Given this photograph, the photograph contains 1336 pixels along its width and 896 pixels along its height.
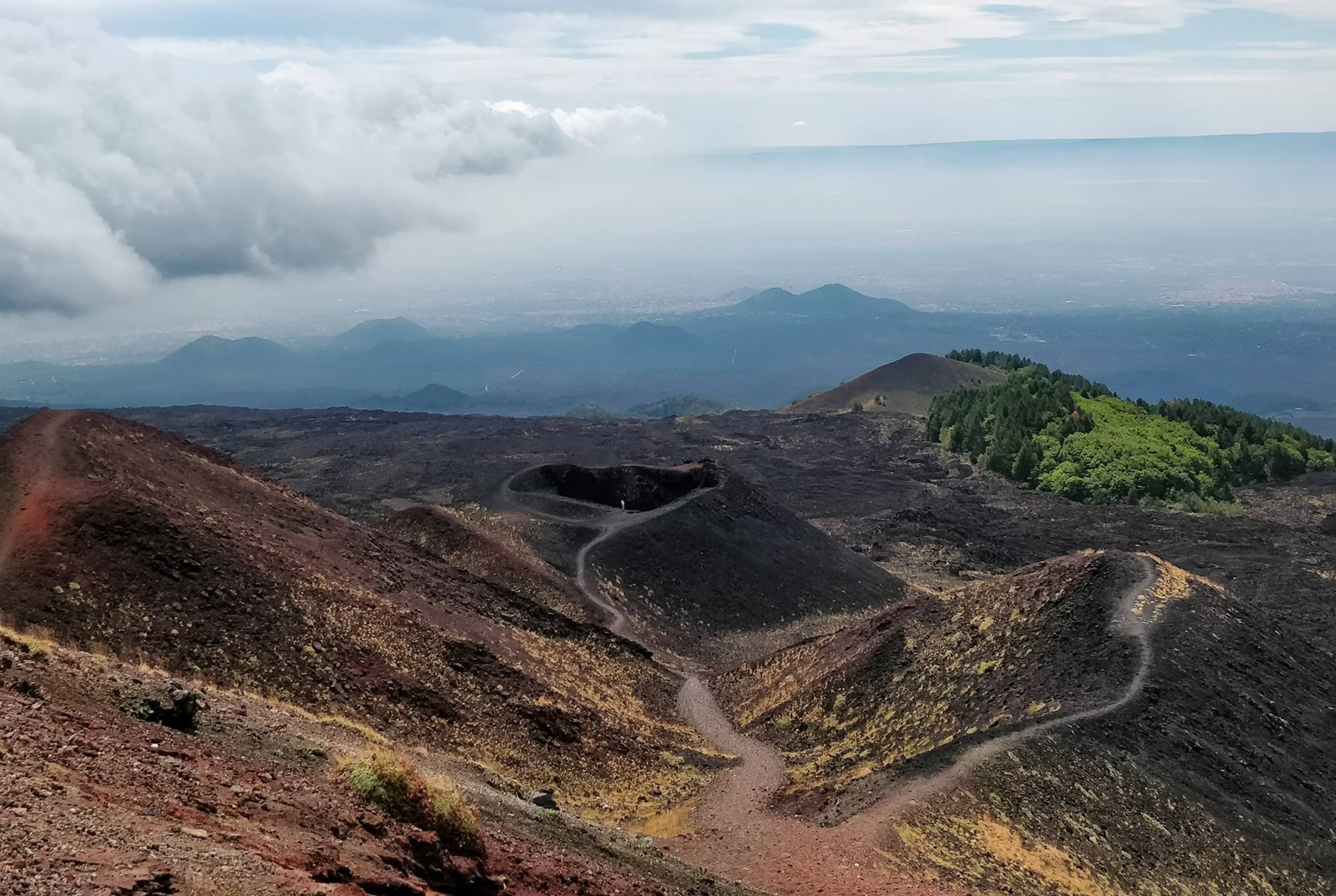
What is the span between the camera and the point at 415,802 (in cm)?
1477

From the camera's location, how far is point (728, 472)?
59031 millimetres

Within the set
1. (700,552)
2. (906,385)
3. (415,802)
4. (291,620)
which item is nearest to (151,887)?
(415,802)

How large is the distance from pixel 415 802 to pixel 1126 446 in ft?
268

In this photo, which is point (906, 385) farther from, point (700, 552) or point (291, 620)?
point (291, 620)

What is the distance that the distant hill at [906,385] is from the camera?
400 ft

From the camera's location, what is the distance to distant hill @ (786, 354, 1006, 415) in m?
122

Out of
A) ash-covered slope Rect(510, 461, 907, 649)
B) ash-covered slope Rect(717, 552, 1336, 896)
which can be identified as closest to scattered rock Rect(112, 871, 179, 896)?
ash-covered slope Rect(717, 552, 1336, 896)

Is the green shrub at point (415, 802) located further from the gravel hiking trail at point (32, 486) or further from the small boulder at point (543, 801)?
the gravel hiking trail at point (32, 486)

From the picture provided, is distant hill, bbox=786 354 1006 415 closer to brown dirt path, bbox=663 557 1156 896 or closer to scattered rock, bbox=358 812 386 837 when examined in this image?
brown dirt path, bbox=663 557 1156 896

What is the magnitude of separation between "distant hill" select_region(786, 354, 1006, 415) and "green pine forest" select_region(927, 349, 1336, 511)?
20065 millimetres

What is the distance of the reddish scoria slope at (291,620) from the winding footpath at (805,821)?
1.32 meters

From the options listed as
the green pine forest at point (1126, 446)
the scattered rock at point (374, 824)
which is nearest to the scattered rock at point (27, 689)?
the scattered rock at point (374, 824)

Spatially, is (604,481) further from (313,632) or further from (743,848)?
(743,848)

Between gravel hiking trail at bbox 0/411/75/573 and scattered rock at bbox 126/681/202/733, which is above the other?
gravel hiking trail at bbox 0/411/75/573
